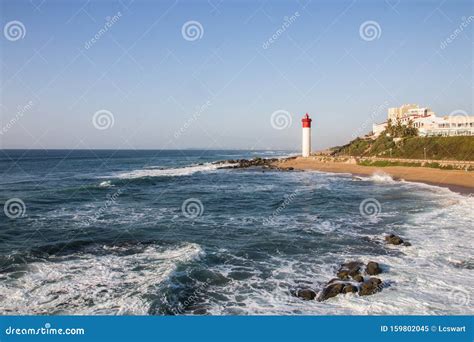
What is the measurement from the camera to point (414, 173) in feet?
153

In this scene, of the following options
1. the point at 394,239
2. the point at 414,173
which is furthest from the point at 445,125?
the point at 394,239

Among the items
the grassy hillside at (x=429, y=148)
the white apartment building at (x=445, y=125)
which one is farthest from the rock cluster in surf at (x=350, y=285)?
the white apartment building at (x=445, y=125)

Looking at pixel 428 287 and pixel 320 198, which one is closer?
pixel 428 287

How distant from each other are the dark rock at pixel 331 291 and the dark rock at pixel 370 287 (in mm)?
610

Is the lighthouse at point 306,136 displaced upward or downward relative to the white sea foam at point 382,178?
upward

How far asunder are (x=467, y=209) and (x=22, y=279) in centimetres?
2500

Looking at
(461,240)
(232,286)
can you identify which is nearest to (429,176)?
(461,240)

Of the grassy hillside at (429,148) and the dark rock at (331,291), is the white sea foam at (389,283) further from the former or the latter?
the grassy hillside at (429,148)

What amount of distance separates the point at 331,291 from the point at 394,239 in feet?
22.4

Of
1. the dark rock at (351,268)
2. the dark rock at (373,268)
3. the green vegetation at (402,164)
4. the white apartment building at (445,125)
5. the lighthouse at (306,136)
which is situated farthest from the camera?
the lighthouse at (306,136)

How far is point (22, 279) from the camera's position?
43.0ft

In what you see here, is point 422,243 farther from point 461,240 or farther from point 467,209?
point 467,209

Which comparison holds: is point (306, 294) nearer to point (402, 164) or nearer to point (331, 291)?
point (331, 291)

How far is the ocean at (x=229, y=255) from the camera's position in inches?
434
